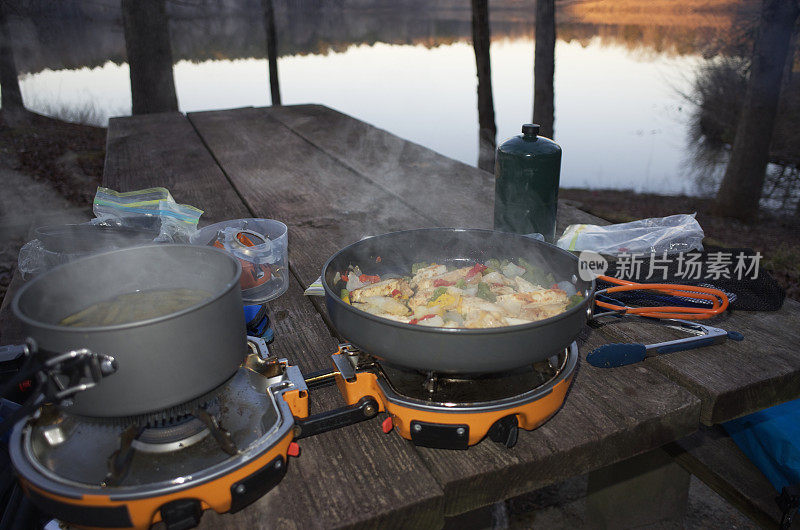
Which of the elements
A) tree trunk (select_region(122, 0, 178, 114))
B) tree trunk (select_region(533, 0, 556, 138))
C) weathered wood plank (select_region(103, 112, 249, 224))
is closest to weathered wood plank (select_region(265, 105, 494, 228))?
weathered wood plank (select_region(103, 112, 249, 224))

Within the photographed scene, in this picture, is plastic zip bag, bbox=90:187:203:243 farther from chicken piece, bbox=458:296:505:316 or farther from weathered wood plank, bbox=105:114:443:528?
chicken piece, bbox=458:296:505:316

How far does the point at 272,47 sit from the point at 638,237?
9757 millimetres

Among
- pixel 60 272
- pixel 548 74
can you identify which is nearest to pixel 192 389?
pixel 60 272

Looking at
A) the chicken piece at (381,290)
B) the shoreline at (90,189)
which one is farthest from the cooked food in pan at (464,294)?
the shoreline at (90,189)

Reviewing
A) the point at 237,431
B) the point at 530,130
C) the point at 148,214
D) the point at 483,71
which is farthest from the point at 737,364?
the point at 483,71

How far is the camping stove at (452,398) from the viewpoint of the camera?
1086mm

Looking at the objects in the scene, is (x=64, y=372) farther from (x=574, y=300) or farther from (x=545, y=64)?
(x=545, y=64)

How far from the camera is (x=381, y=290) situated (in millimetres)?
1432

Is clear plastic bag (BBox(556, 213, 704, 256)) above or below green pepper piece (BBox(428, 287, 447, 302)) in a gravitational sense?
below

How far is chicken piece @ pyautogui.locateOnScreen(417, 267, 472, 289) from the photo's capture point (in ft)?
4.85

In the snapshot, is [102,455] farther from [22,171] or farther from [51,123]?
[51,123]

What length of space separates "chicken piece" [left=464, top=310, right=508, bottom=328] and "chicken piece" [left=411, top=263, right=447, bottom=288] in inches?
10.0

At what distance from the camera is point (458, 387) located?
3.82 feet

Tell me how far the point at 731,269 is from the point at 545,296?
95 centimetres
